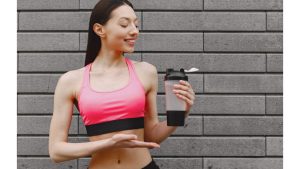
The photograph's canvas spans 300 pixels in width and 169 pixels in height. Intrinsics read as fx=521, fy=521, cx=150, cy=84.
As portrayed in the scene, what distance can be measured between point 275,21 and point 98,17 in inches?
77.1

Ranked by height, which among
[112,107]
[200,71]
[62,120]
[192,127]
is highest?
[200,71]

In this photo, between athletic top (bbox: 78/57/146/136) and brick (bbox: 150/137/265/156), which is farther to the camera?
brick (bbox: 150/137/265/156)

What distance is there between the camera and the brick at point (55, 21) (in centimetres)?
502

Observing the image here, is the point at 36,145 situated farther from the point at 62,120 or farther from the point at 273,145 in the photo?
the point at 273,145

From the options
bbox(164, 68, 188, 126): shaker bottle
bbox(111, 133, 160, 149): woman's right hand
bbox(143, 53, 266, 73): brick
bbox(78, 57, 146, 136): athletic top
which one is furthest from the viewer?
bbox(143, 53, 266, 73): brick

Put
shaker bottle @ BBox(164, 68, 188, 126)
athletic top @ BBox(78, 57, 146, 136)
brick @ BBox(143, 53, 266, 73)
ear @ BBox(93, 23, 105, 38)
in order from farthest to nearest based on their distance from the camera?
1. brick @ BBox(143, 53, 266, 73)
2. ear @ BBox(93, 23, 105, 38)
3. athletic top @ BBox(78, 57, 146, 136)
4. shaker bottle @ BBox(164, 68, 188, 126)

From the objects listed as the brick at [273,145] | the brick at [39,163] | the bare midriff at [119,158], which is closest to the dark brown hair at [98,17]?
the bare midriff at [119,158]

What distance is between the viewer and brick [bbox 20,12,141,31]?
16.5 ft

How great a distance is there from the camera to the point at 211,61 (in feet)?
16.4

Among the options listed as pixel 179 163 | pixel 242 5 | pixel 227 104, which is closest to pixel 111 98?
pixel 179 163

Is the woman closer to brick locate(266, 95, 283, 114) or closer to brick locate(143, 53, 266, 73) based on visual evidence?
brick locate(143, 53, 266, 73)

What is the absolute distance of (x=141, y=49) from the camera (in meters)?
4.98

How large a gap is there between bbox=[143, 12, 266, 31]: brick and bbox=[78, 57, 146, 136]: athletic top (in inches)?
49.2

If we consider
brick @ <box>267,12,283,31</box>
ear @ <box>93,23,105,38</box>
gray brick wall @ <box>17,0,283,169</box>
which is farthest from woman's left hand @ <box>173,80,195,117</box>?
brick @ <box>267,12,283,31</box>
